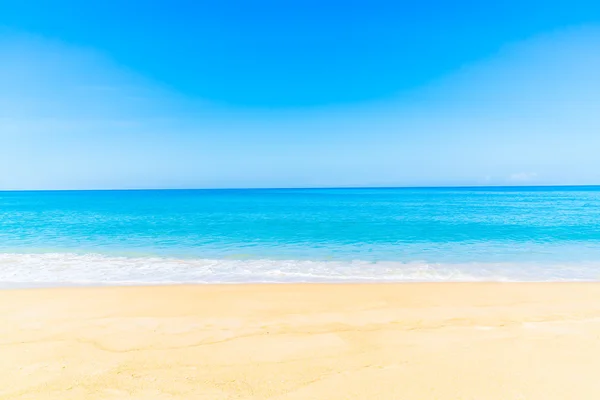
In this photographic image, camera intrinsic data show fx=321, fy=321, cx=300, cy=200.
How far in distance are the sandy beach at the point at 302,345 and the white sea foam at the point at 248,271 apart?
1961 millimetres

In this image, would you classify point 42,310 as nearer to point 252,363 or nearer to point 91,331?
point 91,331

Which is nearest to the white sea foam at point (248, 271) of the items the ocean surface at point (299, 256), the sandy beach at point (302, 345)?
the ocean surface at point (299, 256)

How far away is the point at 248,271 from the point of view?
11.3 meters

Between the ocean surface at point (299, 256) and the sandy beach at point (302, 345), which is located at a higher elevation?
the sandy beach at point (302, 345)

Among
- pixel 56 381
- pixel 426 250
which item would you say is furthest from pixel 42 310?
pixel 426 250

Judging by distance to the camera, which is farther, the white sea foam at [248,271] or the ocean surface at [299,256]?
the ocean surface at [299,256]

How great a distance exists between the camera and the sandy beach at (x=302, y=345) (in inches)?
160

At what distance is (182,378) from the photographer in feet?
14.0

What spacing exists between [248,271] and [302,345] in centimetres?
639

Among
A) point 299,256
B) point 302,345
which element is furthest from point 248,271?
point 302,345

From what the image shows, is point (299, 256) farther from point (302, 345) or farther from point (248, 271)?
point (302, 345)

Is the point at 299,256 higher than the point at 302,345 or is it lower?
lower

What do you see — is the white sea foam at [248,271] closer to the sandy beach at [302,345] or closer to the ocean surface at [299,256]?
the ocean surface at [299,256]

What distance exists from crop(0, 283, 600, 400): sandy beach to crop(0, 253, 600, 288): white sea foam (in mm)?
1961
